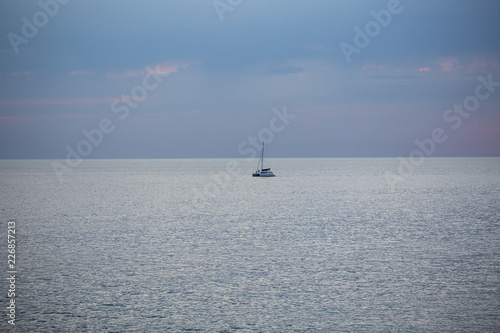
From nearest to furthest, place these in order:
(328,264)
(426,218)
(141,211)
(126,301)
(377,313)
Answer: (377,313), (126,301), (328,264), (426,218), (141,211)

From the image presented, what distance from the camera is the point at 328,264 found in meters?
31.9

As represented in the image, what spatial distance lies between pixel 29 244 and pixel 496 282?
3410 centimetres

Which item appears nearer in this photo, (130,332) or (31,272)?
(130,332)

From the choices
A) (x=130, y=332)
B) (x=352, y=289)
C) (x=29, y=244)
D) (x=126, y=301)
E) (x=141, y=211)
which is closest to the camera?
(x=130, y=332)

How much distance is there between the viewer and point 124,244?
4006cm

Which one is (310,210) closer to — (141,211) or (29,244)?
(141,211)

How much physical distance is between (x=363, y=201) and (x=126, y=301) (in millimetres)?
64179

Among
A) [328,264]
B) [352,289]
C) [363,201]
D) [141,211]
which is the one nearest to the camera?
[352,289]

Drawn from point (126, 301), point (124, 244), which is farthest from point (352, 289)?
point (124, 244)

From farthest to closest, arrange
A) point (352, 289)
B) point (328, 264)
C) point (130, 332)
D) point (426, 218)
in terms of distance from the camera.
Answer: point (426, 218) → point (328, 264) → point (352, 289) → point (130, 332)

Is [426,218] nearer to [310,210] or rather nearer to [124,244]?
[310,210]

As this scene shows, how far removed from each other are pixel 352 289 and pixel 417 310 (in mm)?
4233

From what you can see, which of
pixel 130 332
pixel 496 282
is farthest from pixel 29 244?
pixel 496 282

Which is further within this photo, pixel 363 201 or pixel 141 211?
pixel 363 201
